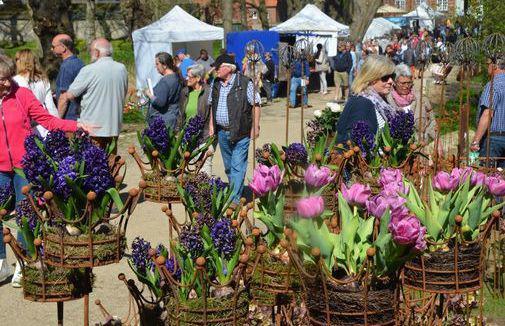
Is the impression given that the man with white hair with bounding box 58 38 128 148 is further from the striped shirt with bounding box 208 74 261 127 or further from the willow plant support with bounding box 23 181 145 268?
the willow plant support with bounding box 23 181 145 268

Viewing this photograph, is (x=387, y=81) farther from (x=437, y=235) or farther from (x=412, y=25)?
(x=412, y=25)

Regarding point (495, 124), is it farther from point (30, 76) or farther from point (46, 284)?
point (46, 284)

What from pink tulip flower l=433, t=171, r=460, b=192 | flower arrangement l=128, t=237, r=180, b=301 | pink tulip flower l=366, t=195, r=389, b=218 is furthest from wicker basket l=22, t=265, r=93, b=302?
pink tulip flower l=433, t=171, r=460, b=192

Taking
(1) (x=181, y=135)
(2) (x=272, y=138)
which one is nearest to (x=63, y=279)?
(1) (x=181, y=135)

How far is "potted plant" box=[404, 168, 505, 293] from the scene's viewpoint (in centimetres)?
363

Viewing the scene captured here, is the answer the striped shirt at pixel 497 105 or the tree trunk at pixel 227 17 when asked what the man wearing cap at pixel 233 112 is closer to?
the striped shirt at pixel 497 105

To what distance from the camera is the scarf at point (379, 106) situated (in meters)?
6.21

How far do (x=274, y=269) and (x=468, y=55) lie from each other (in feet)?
11.4

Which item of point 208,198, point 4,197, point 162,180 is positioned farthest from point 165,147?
point 208,198

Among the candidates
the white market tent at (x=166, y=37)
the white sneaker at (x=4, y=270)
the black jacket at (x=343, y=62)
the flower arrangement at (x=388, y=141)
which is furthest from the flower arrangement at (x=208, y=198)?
the black jacket at (x=343, y=62)

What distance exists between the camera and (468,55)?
6.55 metres

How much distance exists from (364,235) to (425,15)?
4732 cm

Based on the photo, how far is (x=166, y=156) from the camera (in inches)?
216

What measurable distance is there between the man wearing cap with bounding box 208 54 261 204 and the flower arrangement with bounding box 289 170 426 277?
478 cm
